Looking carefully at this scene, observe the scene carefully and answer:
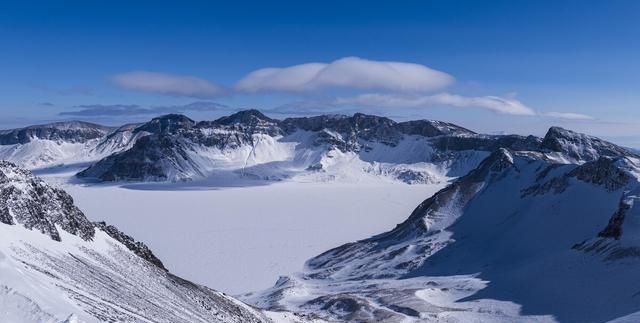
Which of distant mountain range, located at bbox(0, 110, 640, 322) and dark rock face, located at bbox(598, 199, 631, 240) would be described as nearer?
distant mountain range, located at bbox(0, 110, 640, 322)

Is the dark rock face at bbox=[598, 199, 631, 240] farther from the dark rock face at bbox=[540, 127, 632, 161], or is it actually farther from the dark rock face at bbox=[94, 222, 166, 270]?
the dark rock face at bbox=[540, 127, 632, 161]

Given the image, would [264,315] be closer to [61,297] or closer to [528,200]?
[61,297]

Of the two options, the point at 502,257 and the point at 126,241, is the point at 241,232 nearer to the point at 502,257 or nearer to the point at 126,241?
the point at 502,257

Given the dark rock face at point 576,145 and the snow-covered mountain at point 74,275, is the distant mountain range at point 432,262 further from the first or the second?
the dark rock face at point 576,145

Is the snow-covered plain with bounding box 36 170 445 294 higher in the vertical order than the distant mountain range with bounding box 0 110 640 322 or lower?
lower

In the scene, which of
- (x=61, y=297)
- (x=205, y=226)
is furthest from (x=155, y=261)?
(x=205, y=226)

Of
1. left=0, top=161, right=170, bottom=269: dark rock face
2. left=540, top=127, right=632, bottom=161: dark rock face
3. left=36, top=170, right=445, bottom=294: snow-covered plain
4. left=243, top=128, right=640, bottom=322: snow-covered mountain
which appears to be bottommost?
left=36, top=170, right=445, bottom=294: snow-covered plain

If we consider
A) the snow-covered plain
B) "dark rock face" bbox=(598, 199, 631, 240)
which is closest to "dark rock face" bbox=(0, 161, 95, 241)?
the snow-covered plain
